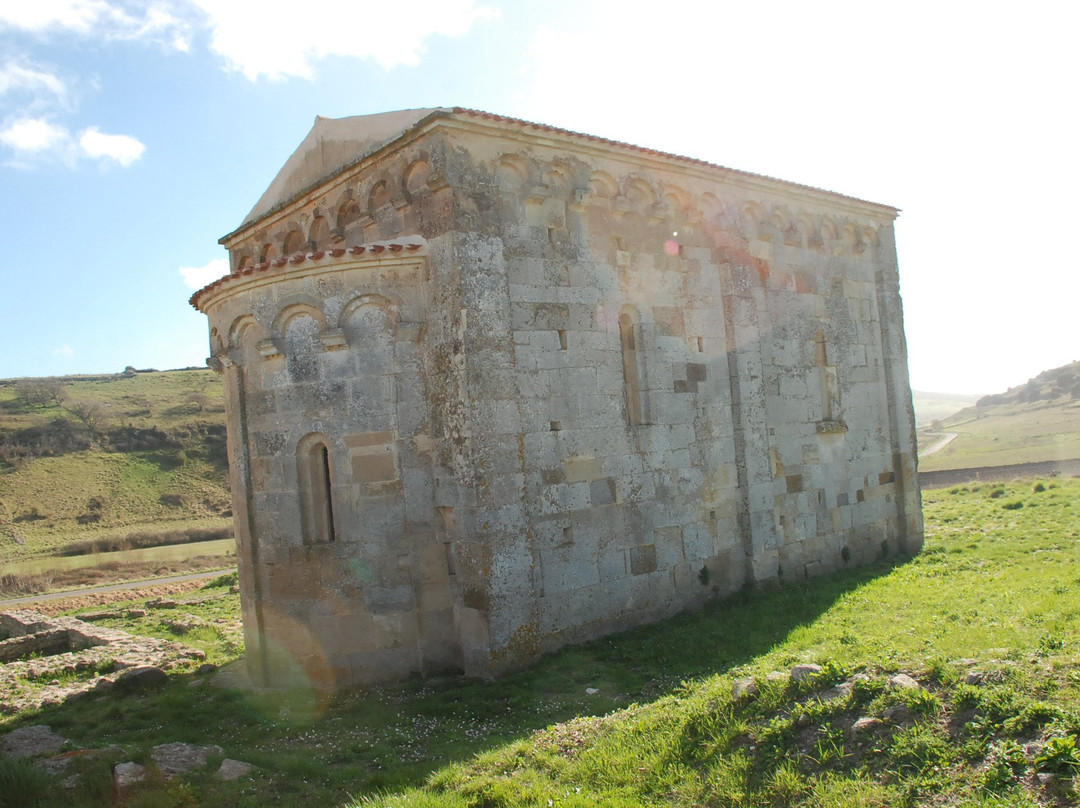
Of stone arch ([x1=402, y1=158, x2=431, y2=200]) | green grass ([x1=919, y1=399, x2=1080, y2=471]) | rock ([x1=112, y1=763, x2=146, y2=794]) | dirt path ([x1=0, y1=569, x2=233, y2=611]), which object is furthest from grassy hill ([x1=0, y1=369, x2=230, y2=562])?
green grass ([x1=919, y1=399, x2=1080, y2=471])

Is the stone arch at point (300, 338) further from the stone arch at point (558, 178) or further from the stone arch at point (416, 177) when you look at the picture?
the stone arch at point (558, 178)

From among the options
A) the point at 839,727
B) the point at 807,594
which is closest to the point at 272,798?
the point at 839,727

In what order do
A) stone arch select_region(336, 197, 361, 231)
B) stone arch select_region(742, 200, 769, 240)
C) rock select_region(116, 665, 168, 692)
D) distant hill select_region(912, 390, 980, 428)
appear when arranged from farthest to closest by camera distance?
distant hill select_region(912, 390, 980, 428) → stone arch select_region(742, 200, 769, 240) → stone arch select_region(336, 197, 361, 231) → rock select_region(116, 665, 168, 692)

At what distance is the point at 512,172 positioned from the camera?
9094 mm

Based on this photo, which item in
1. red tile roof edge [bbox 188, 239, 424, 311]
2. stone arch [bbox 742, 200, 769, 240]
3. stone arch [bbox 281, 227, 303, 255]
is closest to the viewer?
red tile roof edge [bbox 188, 239, 424, 311]

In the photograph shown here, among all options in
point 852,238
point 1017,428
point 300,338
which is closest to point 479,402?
point 300,338

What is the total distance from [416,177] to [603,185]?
8.11 feet

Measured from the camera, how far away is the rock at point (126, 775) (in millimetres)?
5609

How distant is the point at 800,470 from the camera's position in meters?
12.1

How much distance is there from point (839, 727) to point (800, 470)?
7.30m

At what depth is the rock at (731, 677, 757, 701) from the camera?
595 cm

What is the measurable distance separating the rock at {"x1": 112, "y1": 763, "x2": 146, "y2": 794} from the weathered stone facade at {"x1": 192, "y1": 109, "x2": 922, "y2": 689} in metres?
2.80

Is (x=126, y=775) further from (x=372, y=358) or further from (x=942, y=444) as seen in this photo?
(x=942, y=444)

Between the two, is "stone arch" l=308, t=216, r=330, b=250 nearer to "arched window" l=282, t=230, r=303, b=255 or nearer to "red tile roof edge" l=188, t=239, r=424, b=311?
"arched window" l=282, t=230, r=303, b=255
